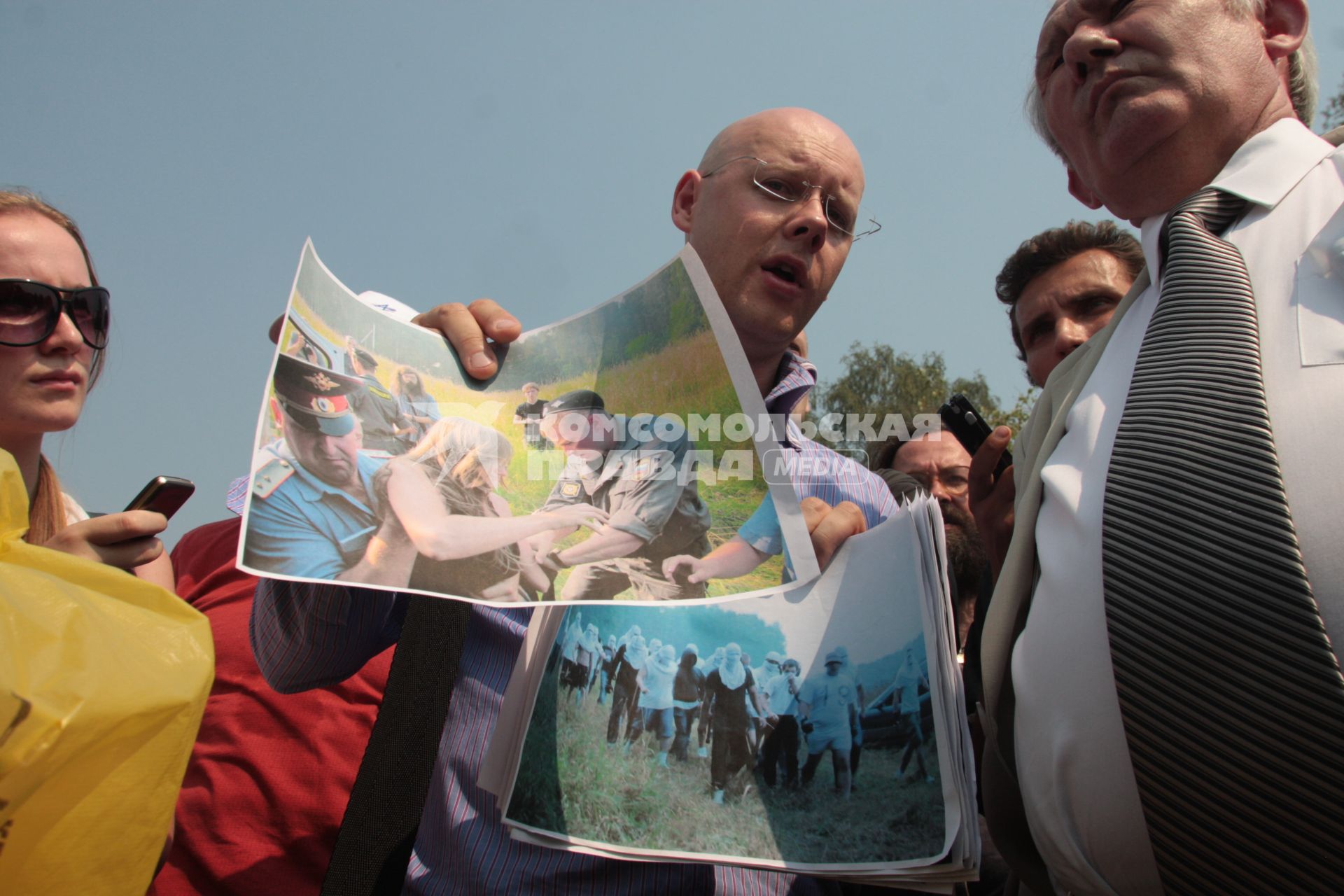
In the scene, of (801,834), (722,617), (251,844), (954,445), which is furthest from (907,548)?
(954,445)

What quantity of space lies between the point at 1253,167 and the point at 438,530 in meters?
1.28

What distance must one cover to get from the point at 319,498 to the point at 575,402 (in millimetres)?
422

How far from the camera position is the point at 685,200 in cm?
222

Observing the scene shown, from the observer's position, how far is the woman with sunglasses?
56.2 inches

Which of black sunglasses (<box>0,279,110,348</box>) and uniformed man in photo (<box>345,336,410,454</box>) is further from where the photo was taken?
black sunglasses (<box>0,279,110,348</box>)

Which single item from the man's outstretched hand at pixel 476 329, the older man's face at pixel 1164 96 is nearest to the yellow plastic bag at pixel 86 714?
the man's outstretched hand at pixel 476 329

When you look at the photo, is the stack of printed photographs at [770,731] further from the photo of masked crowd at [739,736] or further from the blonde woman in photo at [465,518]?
the blonde woman in photo at [465,518]

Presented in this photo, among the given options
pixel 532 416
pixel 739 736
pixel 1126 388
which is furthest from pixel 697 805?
pixel 1126 388

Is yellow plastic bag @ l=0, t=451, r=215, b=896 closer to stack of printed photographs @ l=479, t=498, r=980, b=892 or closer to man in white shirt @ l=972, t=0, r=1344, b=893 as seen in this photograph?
stack of printed photographs @ l=479, t=498, r=980, b=892

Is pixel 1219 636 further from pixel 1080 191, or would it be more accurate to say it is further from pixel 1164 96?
pixel 1080 191

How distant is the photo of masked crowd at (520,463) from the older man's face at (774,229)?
511mm

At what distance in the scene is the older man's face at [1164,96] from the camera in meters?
1.42

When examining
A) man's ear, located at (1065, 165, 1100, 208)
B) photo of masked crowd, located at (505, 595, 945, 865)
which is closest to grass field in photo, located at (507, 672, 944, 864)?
photo of masked crowd, located at (505, 595, 945, 865)

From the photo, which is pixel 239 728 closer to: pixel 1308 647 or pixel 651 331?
pixel 651 331
